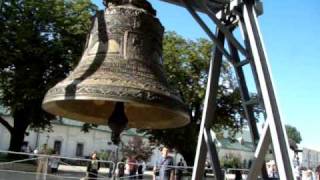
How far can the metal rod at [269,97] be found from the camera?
560 centimetres

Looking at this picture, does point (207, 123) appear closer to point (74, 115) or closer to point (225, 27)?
point (225, 27)

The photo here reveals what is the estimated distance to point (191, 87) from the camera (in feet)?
124

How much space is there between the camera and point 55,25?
30359mm

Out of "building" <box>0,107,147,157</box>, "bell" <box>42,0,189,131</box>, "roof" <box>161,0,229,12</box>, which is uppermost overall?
"building" <box>0,107,147,157</box>

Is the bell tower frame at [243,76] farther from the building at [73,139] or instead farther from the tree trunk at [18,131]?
the building at [73,139]

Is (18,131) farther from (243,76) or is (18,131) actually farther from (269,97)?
(269,97)

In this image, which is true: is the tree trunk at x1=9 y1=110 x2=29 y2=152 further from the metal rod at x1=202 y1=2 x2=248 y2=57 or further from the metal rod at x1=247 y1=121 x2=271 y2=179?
the metal rod at x1=247 y1=121 x2=271 y2=179

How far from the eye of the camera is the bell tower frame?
18.8 ft

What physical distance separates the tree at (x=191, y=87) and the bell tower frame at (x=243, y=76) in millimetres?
28365

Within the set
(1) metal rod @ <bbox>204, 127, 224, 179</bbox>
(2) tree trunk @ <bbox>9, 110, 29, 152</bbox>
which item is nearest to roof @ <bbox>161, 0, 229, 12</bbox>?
(1) metal rod @ <bbox>204, 127, 224, 179</bbox>

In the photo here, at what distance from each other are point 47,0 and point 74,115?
2622cm

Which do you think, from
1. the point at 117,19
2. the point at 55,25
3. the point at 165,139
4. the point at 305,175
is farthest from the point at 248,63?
the point at 165,139

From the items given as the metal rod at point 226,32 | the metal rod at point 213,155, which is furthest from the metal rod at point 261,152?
the metal rod at point 226,32

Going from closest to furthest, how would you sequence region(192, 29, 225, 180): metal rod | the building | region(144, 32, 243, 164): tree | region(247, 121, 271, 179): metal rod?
region(247, 121, 271, 179): metal rod
region(192, 29, 225, 180): metal rod
region(144, 32, 243, 164): tree
the building
